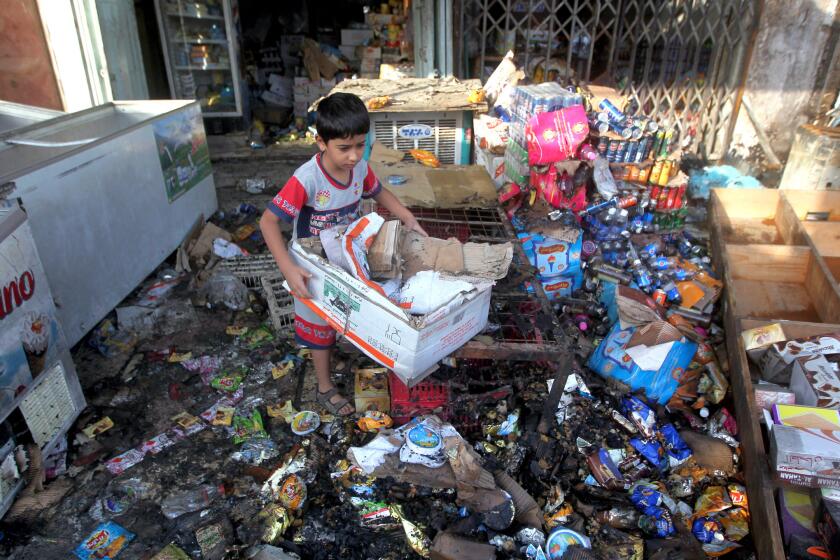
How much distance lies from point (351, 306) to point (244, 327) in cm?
199

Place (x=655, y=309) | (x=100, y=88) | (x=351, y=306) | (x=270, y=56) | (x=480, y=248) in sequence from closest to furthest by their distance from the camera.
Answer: (x=351, y=306) < (x=480, y=248) < (x=655, y=309) < (x=100, y=88) < (x=270, y=56)

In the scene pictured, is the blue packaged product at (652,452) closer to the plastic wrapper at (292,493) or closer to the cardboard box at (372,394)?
the cardboard box at (372,394)

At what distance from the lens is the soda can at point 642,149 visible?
4.29 m

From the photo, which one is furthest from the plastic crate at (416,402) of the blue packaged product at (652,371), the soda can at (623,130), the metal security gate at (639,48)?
the metal security gate at (639,48)

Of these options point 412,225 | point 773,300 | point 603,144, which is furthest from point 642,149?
point 412,225

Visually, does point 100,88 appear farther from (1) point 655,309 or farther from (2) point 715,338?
(2) point 715,338

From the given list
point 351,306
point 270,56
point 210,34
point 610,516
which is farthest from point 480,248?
point 270,56

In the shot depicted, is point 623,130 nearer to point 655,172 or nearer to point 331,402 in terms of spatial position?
point 655,172

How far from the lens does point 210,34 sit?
25.9 ft

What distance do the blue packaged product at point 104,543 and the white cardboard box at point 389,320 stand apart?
A: 133cm

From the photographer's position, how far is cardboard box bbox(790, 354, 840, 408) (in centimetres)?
259

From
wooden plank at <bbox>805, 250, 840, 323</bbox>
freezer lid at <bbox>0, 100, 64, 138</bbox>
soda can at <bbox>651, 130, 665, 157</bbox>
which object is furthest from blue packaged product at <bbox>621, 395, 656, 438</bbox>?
freezer lid at <bbox>0, 100, 64, 138</bbox>

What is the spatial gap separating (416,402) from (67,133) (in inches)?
145

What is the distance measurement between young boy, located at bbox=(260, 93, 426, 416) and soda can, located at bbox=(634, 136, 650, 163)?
2598mm
